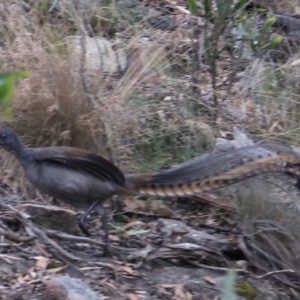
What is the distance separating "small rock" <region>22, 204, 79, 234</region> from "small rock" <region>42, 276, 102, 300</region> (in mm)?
741

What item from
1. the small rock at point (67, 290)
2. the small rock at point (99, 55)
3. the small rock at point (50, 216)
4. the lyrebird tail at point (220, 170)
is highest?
the small rock at point (99, 55)

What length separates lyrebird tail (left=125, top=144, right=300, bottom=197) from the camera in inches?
153

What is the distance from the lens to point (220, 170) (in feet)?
12.8

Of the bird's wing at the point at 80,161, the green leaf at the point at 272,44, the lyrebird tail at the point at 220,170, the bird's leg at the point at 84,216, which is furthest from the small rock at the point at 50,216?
the green leaf at the point at 272,44

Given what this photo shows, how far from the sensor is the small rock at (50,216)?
4109 millimetres

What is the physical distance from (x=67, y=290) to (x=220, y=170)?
1135mm

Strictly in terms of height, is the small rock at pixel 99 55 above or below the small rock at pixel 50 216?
above

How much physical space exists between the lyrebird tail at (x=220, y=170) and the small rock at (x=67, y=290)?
829 mm

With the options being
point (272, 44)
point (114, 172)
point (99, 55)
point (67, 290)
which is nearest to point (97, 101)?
point (99, 55)

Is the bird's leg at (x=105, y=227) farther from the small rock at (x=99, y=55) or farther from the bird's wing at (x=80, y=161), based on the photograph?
the small rock at (x=99, y=55)

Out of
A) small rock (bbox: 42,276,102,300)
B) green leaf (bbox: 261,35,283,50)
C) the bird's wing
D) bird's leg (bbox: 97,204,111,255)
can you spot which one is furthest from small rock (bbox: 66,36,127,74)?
small rock (bbox: 42,276,102,300)

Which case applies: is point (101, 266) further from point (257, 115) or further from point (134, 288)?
point (257, 115)

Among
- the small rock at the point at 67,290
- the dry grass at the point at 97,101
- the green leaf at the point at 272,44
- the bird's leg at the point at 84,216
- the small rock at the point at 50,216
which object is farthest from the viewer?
the green leaf at the point at 272,44

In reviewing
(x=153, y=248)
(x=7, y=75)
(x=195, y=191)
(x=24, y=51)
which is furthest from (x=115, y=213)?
(x=7, y=75)
